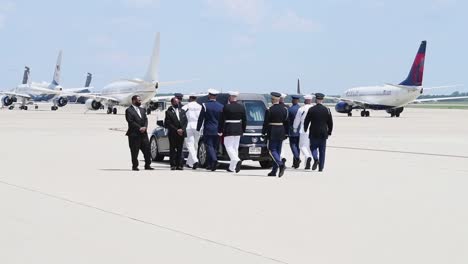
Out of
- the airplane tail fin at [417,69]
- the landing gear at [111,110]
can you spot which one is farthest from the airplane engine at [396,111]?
the landing gear at [111,110]

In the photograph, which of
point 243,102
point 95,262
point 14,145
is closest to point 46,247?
point 95,262

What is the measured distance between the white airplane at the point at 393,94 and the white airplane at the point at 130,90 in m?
18.9

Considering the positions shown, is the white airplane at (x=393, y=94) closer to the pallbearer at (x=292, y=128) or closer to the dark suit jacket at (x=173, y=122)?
the pallbearer at (x=292, y=128)

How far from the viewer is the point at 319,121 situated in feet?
60.3

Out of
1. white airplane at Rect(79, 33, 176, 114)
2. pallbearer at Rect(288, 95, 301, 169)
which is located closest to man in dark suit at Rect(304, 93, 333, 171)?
pallbearer at Rect(288, 95, 301, 169)

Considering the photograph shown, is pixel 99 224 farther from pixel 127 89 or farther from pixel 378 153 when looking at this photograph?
pixel 127 89

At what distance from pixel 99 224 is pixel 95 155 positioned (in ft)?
41.9

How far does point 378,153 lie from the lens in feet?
79.3

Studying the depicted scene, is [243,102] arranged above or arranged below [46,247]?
above

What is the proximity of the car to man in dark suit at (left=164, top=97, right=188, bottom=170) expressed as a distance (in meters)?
0.59

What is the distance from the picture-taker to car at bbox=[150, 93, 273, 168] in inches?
734

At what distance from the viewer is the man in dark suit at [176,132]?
1844 cm

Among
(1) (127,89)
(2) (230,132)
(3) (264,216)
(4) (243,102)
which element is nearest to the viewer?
(3) (264,216)

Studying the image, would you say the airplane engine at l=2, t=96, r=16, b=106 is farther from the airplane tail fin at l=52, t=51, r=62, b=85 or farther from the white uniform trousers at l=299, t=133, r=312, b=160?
the white uniform trousers at l=299, t=133, r=312, b=160
